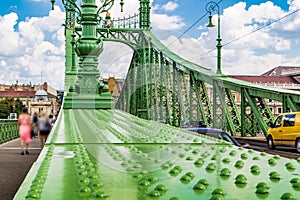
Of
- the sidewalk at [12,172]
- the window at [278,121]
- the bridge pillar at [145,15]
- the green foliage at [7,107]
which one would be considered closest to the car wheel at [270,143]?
the window at [278,121]

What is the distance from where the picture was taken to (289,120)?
17406 millimetres

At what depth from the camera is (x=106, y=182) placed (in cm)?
286

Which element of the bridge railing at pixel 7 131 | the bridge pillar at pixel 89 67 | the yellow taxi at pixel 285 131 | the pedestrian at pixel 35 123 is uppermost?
the bridge pillar at pixel 89 67

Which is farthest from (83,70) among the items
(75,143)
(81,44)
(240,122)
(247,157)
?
(240,122)

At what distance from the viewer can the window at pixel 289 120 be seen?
17094 millimetres

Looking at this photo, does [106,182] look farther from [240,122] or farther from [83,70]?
[240,122]

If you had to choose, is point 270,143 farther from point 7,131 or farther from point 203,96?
point 7,131

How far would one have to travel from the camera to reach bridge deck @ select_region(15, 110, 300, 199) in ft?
8.45

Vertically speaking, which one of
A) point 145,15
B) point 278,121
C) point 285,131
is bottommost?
point 285,131

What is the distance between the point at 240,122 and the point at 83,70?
1166 cm

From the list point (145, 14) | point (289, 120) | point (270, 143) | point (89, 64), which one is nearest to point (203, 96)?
point (270, 143)

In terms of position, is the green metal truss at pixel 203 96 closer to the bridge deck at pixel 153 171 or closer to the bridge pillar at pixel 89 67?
the bridge pillar at pixel 89 67

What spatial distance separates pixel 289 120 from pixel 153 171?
1484cm

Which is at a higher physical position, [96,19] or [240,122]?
[96,19]
